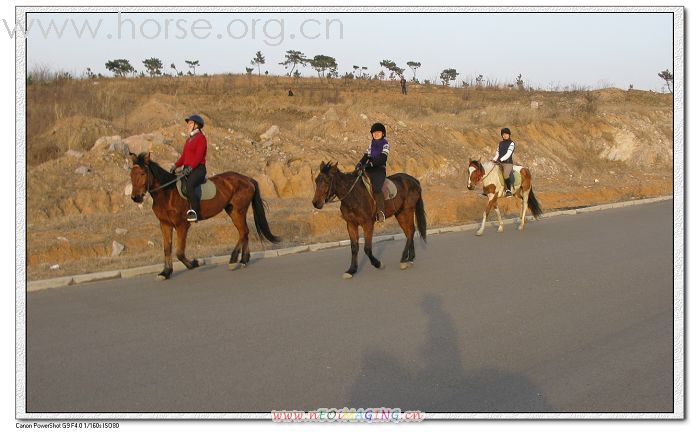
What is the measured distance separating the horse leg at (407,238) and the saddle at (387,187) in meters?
0.58

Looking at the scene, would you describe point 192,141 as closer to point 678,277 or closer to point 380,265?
point 380,265

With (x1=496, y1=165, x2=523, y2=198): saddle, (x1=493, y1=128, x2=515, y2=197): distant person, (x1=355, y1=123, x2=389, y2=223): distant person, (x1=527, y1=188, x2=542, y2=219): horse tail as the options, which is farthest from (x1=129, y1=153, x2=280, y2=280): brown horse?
(x1=527, y1=188, x2=542, y2=219): horse tail

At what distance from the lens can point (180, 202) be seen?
11.4 meters

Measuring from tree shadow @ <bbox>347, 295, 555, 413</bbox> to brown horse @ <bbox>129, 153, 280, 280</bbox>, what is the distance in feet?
17.2

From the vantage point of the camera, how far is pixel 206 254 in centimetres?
1344

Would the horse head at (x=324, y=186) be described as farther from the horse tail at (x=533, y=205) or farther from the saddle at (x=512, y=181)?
the horse tail at (x=533, y=205)

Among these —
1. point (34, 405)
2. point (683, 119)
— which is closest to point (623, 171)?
point (683, 119)

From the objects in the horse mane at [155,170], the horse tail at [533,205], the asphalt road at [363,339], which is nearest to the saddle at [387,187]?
the asphalt road at [363,339]

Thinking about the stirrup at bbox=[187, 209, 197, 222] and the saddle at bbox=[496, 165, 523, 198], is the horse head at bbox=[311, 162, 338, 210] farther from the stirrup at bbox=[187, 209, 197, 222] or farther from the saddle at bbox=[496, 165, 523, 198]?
the saddle at bbox=[496, 165, 523, 198]

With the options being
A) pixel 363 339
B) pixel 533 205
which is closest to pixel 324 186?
pixel 363 339

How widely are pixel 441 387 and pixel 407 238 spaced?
20.7ft

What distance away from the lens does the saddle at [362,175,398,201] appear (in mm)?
11508

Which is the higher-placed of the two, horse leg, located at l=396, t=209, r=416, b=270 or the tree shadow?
horse leg, located at l=396, t=209, r=416, b=270

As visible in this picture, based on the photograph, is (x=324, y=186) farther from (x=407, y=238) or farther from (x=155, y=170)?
(x=155, y=170)
